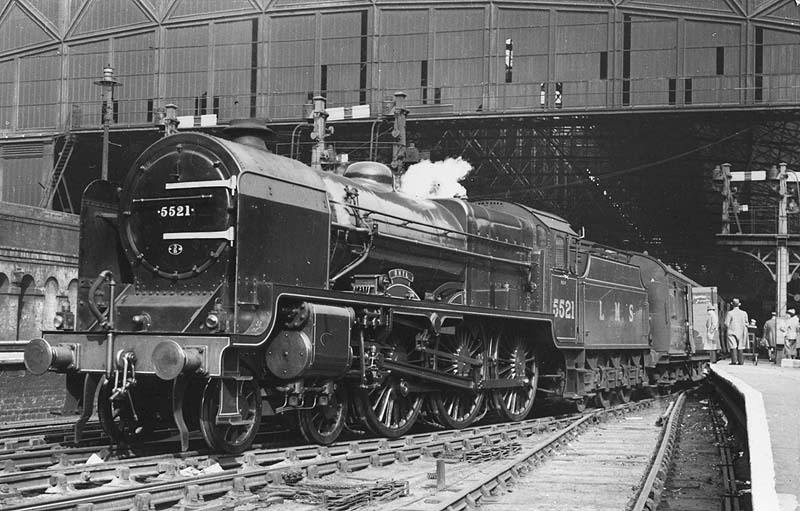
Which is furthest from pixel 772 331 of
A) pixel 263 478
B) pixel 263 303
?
pixel 263 478

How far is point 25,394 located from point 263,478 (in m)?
7.55

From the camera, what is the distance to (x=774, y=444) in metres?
8.99

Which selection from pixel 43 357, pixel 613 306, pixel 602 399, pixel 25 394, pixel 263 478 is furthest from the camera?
pixel 613 306

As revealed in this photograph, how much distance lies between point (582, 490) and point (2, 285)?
1765 cm

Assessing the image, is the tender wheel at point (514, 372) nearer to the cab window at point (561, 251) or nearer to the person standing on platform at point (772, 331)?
the cab window at point (561, 251)

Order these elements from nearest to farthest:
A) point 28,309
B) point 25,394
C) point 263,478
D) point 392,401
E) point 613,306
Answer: point 263,478, point 392,401, point 25,394, point 613,306, point 28,309

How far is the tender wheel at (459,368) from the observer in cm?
1207

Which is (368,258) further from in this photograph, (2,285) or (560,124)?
(560,124)

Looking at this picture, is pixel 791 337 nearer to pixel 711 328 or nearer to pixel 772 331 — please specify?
pixel 772 331

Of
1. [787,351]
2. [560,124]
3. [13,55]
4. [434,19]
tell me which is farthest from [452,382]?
[13,55]

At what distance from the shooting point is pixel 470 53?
3008 centimetres

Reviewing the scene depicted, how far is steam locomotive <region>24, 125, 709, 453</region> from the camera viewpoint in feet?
28.7

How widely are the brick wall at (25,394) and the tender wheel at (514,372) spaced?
6.42 m

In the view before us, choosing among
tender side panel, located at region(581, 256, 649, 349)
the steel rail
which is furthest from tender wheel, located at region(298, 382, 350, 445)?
tender side panel, located at region(581, 256, 649, 349)
